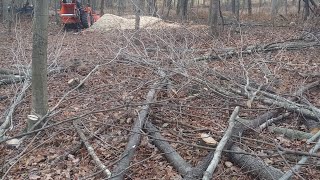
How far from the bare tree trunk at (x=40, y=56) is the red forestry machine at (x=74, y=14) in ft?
40.2

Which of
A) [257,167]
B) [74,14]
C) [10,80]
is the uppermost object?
[74,14]

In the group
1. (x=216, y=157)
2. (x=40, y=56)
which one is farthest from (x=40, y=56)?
(x=216, y=157)

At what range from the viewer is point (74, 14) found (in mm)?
16766

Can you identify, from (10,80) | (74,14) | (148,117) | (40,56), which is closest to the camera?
(40,56)

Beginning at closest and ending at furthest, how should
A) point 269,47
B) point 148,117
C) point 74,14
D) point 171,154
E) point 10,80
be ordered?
point 171,154 → point 148,117 → point 10,80 → point 269,47 → point 74,14

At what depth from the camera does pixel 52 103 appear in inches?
243

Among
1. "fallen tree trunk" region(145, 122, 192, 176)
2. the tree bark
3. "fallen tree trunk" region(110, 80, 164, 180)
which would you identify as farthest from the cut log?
the tree bark

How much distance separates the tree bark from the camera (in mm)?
4566

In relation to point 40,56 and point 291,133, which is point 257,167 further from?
point 40,56

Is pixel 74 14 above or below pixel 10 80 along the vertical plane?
above

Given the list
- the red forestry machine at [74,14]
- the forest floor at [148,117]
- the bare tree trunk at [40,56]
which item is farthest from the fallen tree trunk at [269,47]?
the red forestry machine at [74,14]

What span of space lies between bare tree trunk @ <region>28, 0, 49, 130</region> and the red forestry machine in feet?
40.2

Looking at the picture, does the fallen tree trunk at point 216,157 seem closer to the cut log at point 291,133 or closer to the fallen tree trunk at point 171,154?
the fallen tree trunk at point 171,154

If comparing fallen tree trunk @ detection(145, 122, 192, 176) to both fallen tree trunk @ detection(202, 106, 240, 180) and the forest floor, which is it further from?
fallen tree trunk @ detection(202, 106, 240, 180)
